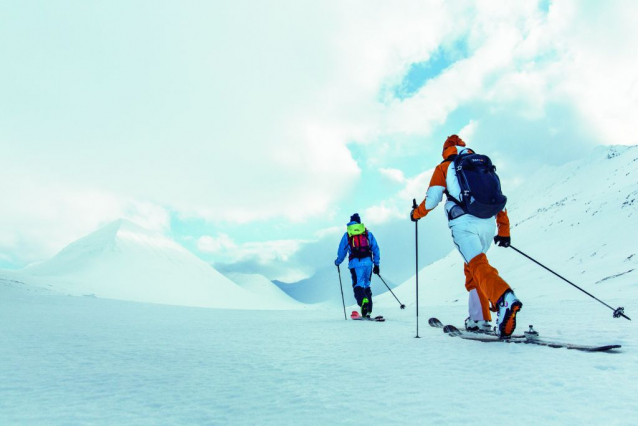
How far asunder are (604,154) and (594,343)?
219 feet

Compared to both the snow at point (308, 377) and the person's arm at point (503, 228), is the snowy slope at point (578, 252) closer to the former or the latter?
the person's arm at point (503, 228)

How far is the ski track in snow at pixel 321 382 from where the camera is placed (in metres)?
1.95

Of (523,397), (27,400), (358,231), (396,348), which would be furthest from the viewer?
(358,231)

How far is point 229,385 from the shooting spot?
2598 mm

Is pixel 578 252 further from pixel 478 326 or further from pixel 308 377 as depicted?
pixel 308 377

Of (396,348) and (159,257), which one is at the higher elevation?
(159,257)

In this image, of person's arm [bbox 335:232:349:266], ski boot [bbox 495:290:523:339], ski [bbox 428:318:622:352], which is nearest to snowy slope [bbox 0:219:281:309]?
person's arm [bbox 335:232:349:266]

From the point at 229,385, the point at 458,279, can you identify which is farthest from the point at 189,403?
the point at 458,279

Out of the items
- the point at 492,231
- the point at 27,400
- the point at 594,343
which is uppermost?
the point at 492,231

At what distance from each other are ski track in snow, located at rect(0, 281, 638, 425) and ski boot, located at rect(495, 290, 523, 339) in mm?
285

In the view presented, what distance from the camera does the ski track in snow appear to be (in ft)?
6.40

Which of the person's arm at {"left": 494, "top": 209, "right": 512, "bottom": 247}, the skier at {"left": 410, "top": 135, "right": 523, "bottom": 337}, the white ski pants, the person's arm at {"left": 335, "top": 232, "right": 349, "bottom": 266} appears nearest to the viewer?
the skier at {"left": 410, "top": 135, "right": 523, "bottom": 337}

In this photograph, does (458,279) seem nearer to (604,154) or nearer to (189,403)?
(189,403)

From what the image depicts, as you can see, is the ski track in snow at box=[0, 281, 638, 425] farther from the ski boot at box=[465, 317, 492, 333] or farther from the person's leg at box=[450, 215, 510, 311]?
the person's leg at box=[450, 215, 510, 311]
